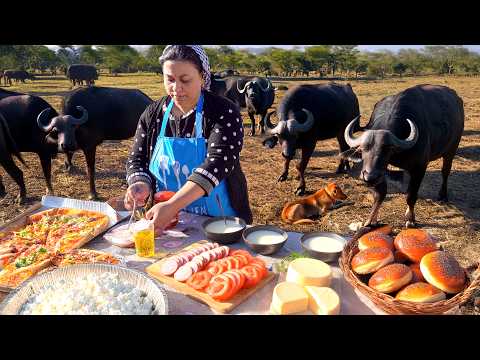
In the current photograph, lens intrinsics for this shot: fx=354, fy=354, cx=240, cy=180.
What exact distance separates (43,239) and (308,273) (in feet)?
6.45

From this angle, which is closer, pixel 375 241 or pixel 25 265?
pixel 375 241

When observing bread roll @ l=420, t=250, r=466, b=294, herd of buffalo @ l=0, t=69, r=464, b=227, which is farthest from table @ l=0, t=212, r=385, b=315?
herd of buffalo @ l=0, t=69, r=464, b=227

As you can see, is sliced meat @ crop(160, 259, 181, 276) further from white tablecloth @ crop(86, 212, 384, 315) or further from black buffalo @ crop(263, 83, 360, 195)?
black buffalo @ crop(263, 83, 360, 195)

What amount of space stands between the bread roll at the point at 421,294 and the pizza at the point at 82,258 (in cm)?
166

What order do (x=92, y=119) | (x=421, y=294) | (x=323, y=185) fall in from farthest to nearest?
(x=323, y=185), (x=92, y=119), (x=421, y=294)

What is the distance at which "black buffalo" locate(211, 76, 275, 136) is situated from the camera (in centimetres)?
1303

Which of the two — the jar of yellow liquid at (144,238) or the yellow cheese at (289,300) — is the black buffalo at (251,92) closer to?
the jar of yellow liquid at (144,238)

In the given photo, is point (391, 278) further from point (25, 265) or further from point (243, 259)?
point (25, 265)

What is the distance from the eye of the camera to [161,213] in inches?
92.8

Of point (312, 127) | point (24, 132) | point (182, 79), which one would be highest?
point (182, 79)

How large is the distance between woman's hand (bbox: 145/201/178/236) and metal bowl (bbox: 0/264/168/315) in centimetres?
43

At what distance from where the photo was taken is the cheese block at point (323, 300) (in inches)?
67.6

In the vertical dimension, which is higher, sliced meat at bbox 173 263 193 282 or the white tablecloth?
sliced meat at bbox 173 263 193 282

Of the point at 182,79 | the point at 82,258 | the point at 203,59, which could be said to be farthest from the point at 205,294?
the point at 203,59
